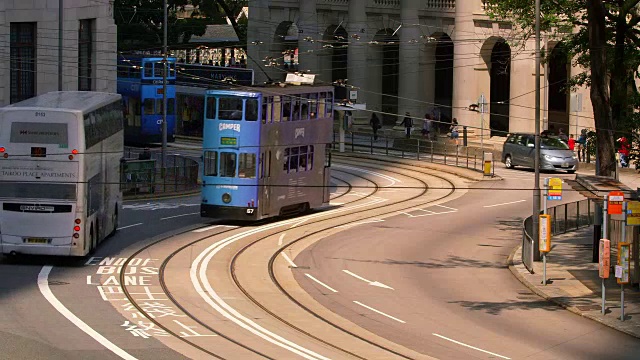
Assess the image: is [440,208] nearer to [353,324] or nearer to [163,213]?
[163,213]

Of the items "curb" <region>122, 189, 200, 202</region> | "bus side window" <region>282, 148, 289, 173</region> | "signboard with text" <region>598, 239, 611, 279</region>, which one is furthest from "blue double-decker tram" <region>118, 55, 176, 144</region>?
"signboard with text" <region>598, 239, 611, 279</region>

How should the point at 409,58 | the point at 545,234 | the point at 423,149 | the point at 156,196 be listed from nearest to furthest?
the point at 545,234, the point at 156,196, the point at 423,149, the point at 409,58

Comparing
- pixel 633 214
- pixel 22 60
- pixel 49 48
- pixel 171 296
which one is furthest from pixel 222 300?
pixel 49 48

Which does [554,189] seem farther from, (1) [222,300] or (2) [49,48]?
(2) [49,48]

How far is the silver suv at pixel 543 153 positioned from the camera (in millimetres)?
59969

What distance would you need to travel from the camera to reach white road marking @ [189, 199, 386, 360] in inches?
980

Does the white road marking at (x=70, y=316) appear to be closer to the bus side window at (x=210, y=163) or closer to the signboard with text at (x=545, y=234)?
the bus side window at (x=210, y=163)

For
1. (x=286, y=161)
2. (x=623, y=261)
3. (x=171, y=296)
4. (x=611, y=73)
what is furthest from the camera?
(x=286, y=161)

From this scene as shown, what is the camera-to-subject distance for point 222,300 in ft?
98.4

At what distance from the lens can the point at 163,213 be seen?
151ft

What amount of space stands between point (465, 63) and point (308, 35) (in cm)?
1477

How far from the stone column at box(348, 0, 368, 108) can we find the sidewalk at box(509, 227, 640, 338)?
124 feet

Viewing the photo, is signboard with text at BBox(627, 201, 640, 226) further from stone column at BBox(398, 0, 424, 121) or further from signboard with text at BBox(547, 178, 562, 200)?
stone column at BBox(398, 0, 424, 121)

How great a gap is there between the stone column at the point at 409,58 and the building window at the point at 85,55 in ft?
76.4
